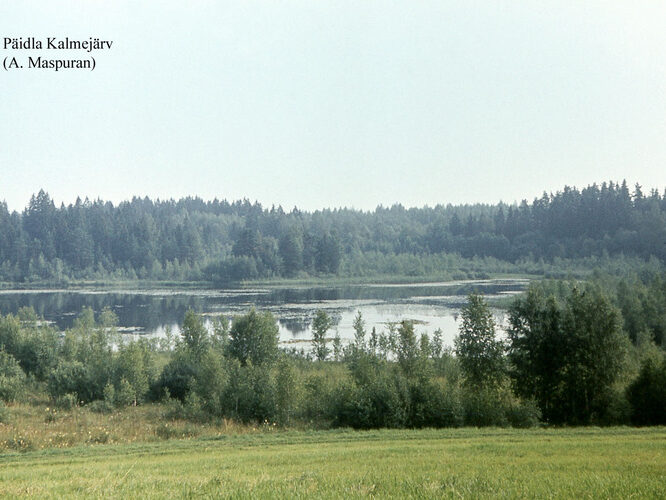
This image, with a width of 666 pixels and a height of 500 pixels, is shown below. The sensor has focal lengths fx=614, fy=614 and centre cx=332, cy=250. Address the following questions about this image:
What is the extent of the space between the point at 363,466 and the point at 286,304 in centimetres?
6946

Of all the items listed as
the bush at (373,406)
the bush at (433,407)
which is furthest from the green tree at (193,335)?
the bush at (433,407)

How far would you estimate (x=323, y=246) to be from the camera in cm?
13575

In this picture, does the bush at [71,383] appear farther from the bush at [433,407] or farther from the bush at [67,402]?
the bush at [433,407]

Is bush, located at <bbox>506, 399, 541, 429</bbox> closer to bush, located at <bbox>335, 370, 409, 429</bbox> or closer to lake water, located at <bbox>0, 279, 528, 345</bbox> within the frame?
bush, located at <bbox>335, 370, 409, 429</bbox>

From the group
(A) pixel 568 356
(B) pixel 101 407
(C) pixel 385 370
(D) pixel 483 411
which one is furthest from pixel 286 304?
(D) pixel 483 411

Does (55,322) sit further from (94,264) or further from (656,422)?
(94,264)

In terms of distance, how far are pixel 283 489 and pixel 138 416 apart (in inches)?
883

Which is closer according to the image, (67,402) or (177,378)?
(67,402)

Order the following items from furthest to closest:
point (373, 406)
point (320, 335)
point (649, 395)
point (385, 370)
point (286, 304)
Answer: point (286, 304), point (320, 335), point (385, 370), point (649, 395), point (373, 406)

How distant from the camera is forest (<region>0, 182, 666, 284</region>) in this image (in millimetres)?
124312

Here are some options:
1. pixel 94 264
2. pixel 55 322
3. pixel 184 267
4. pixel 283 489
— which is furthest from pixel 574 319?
pixel 94 264

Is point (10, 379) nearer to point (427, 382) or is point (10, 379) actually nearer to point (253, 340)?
point (253, 340)

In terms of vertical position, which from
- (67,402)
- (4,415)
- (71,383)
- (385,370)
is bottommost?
(67,402)

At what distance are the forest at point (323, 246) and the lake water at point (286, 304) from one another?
59.0 feet
